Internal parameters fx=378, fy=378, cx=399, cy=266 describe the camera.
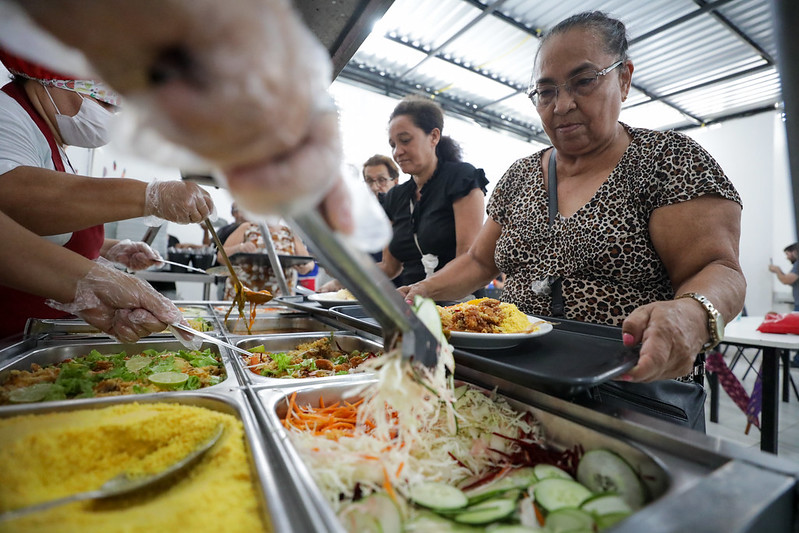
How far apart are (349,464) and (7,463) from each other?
0.75m

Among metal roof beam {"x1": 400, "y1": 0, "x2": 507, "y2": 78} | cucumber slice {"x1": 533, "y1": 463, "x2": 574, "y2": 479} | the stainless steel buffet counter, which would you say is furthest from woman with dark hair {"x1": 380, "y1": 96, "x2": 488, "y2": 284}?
metal roof beam {"x1": 400, "y1": 0, "x2": 507, "y2": 78}

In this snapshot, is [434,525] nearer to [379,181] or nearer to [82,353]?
[82,353]

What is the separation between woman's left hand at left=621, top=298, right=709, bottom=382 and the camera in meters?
1.15

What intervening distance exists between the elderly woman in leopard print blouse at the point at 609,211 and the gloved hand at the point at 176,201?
5.94 feet

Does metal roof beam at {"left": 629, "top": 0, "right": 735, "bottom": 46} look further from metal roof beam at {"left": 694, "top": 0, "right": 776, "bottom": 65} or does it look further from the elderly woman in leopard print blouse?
the elderly woman in leopard print blouse

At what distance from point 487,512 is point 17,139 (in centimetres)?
256

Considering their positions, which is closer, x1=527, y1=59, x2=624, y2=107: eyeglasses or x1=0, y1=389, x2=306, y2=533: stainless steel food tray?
x1=0, y1=389, x2=306, y2=533: stainless steel food tray

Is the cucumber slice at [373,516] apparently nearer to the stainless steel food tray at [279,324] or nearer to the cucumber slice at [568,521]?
the cucumber slice at [568,521]

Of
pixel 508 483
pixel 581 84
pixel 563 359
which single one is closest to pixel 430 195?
pixel 581 84

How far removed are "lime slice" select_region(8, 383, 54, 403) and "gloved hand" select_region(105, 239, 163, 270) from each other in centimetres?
176

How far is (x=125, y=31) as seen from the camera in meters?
0.40

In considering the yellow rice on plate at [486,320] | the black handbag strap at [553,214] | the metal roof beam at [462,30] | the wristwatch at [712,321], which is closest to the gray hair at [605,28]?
the black handbag strap at [553,214]

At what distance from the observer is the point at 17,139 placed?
1.84 metres

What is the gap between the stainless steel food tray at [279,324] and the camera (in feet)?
9.97
